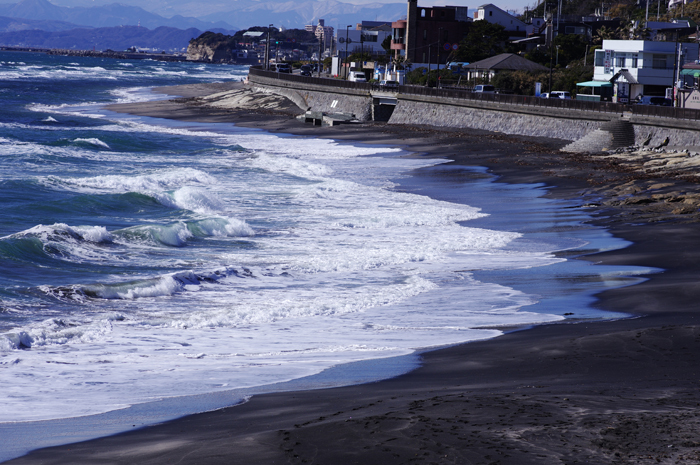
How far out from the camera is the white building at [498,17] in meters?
100

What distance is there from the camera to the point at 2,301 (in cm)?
1259

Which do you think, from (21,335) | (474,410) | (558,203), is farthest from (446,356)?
(558,203)

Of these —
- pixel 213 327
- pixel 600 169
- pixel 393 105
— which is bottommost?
pixel 213 327

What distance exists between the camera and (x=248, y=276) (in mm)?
15102

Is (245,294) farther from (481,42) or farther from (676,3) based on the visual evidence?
(676,3)

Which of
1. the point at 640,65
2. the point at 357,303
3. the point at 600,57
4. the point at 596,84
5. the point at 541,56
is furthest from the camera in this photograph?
the point at 541,56

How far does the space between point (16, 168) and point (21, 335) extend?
22.5 meters

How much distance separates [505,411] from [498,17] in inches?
3988

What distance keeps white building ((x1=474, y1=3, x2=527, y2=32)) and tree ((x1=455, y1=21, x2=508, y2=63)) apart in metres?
6.64

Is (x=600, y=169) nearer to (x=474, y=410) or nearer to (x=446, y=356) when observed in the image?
(x=446, y=356)

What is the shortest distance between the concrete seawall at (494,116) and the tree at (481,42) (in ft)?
84.6

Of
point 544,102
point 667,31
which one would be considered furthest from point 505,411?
point 667,31

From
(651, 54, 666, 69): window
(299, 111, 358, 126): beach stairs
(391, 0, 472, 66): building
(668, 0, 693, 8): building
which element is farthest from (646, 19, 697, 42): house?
(668, 0, 693, 8): building

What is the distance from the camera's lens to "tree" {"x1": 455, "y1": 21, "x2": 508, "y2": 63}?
88375mm
